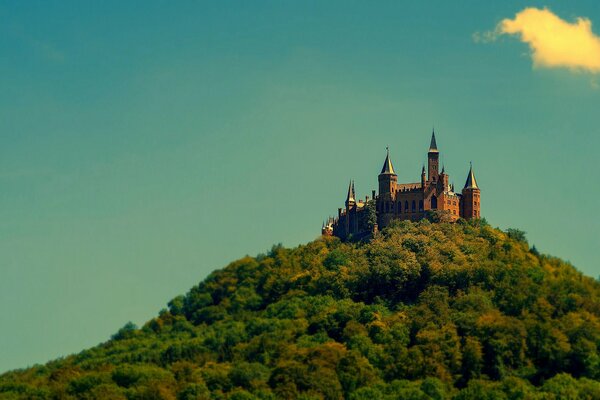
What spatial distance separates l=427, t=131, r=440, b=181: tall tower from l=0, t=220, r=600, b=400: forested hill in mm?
8277

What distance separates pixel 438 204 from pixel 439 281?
51.4 feet

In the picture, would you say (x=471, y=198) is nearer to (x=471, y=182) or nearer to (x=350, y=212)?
(x=471, y=182)

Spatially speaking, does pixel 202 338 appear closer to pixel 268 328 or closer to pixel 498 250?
pixel 268 328

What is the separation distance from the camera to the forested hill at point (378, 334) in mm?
134750

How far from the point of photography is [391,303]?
159500 mm

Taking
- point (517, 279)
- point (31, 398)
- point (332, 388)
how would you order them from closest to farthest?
point (332, 388) → point (31, 398) → point (517, 279)

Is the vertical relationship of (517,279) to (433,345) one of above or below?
above

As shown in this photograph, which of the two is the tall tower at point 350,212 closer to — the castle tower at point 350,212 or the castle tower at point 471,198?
the castle tower at point 350,212

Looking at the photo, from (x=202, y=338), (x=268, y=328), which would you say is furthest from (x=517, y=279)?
(x=202, y=338)

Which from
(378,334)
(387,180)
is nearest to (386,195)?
(387,180)

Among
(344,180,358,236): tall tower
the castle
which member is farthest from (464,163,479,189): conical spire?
(344,180,358,236): tall tower

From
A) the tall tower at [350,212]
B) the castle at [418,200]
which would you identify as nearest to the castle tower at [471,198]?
the castle at [418,200]

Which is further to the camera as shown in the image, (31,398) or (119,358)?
(119,358)

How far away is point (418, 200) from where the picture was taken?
170500mm
